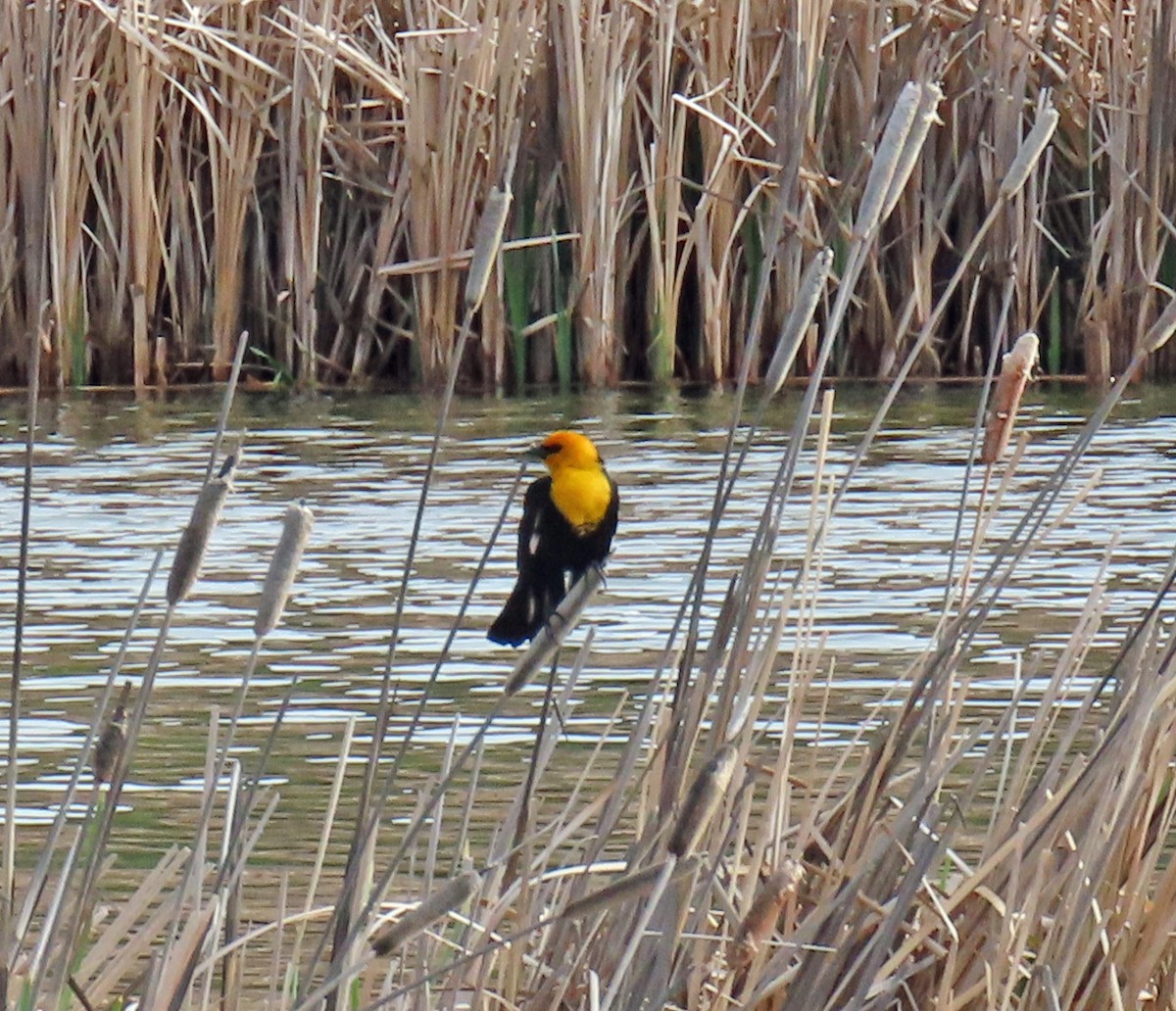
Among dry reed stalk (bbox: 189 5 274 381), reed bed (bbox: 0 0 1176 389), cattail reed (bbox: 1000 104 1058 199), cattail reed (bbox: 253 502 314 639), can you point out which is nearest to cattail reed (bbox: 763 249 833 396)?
cattail reed (bbox: 1000 104 1058 199)

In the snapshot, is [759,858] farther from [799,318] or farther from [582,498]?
[582,498]

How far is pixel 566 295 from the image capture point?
778 centimetres

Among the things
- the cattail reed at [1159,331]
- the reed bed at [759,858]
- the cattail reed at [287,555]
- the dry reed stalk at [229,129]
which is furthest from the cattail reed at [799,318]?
the dry reed stalk at [229,129]

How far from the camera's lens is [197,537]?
1.43 meters

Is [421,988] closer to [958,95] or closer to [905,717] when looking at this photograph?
[905,717]

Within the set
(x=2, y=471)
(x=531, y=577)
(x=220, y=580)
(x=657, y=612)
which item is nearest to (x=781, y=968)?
(x=531, y=577)

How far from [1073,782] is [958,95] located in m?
5.82

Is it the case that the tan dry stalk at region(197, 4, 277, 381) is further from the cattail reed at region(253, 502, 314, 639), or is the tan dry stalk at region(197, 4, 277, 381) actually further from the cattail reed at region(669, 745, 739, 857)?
the cattail reed at region(669, 745, 739, 857)

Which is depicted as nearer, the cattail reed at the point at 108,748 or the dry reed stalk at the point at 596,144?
the cattail reed at the point at 108,748

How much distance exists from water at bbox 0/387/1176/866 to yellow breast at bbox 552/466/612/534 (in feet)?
1.18

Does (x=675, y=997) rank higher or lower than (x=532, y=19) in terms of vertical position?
lower

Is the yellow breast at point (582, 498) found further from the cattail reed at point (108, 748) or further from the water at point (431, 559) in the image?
the cattail reed at point (108, 748)

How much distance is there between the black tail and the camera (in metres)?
2.72

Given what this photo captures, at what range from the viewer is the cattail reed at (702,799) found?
1360 mm
